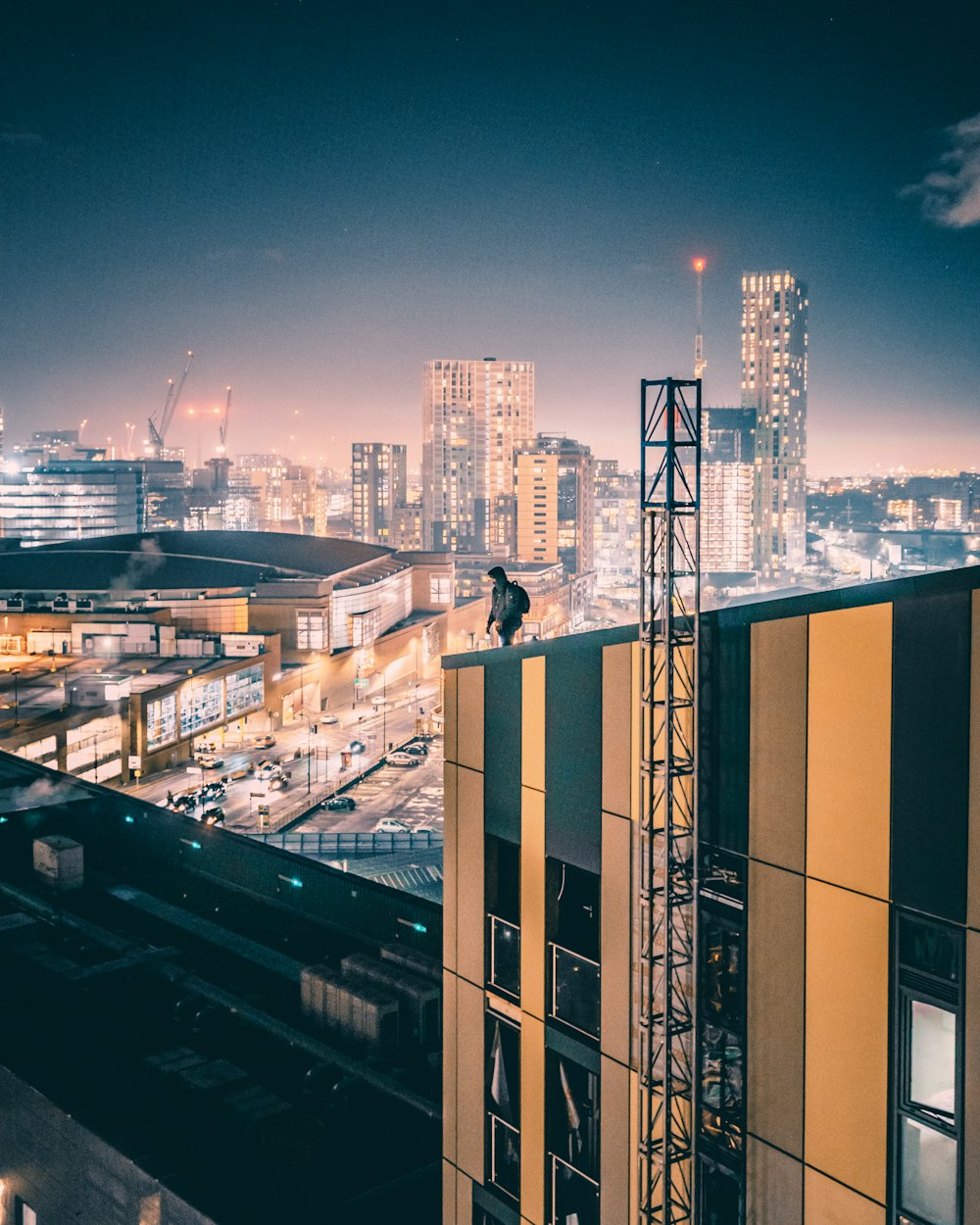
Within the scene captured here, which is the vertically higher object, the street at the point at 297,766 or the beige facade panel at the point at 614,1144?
the beige facade panel at the point at 614,1144

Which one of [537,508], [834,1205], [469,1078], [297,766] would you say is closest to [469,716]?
[469,1078]

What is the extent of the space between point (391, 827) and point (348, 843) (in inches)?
143

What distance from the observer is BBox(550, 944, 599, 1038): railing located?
8.76 meters

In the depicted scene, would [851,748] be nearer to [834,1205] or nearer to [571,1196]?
[834,1205]

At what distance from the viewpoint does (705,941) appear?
26.8 feet

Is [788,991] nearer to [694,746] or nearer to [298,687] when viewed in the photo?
[694,746]

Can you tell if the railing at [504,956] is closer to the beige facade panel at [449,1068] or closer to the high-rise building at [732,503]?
the beige facade panel at [449,1068]

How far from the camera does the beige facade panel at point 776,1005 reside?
7109mm

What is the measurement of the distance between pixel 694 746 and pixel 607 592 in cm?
16354

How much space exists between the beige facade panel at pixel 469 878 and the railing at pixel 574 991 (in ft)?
2.96

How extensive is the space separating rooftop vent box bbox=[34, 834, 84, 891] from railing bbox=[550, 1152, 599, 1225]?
15207mm

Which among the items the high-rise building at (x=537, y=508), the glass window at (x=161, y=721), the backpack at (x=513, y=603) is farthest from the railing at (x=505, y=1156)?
the high-rise building at (x=537, y=508)

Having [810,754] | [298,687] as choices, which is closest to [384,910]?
[810,754]

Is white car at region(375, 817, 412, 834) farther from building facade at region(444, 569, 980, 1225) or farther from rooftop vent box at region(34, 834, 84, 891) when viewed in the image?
building facade at region(444, 569, 980, 1225)
